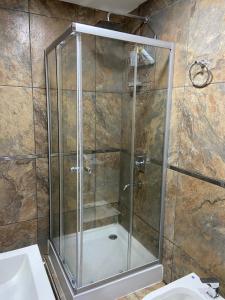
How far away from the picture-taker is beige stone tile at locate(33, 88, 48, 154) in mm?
2021

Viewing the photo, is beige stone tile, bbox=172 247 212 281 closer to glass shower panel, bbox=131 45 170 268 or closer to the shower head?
glass shower panel, bbox=131 45 170 268

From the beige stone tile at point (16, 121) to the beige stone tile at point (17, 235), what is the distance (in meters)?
0.65

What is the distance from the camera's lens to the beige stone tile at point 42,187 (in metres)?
2.12

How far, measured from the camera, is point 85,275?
1.77 m

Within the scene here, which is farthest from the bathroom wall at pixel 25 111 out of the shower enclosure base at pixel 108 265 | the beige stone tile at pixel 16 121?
the shower enclosure base at pixel 108 265

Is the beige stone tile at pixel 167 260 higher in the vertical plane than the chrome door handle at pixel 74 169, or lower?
lower

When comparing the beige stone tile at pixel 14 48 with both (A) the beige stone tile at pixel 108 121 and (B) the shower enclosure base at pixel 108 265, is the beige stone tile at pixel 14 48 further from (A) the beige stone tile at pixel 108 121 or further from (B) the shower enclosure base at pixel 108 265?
(B) the shower enclosure base at pixel 108 265

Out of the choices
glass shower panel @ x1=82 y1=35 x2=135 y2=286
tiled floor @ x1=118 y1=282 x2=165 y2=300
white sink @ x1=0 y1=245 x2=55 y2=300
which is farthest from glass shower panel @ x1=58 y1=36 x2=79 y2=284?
tiled floor @ x1=118 y1=282 x2=165 y2=300

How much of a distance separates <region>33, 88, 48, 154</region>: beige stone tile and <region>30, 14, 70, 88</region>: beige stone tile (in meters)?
0.09

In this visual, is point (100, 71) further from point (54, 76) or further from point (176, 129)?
point (176, 129)

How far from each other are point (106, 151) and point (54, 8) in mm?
1286

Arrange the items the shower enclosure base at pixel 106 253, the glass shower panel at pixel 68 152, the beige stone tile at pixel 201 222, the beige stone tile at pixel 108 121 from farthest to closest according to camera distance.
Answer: the beige stone tile at pixel 108 121
the shower enclosure base at pixel 106 253
the glass shower panel at pixel 68 152
the beige stone tile at pixel 201 222

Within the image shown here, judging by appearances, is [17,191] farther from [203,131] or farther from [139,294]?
[203,131]

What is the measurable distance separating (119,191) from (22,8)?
1.74 m
